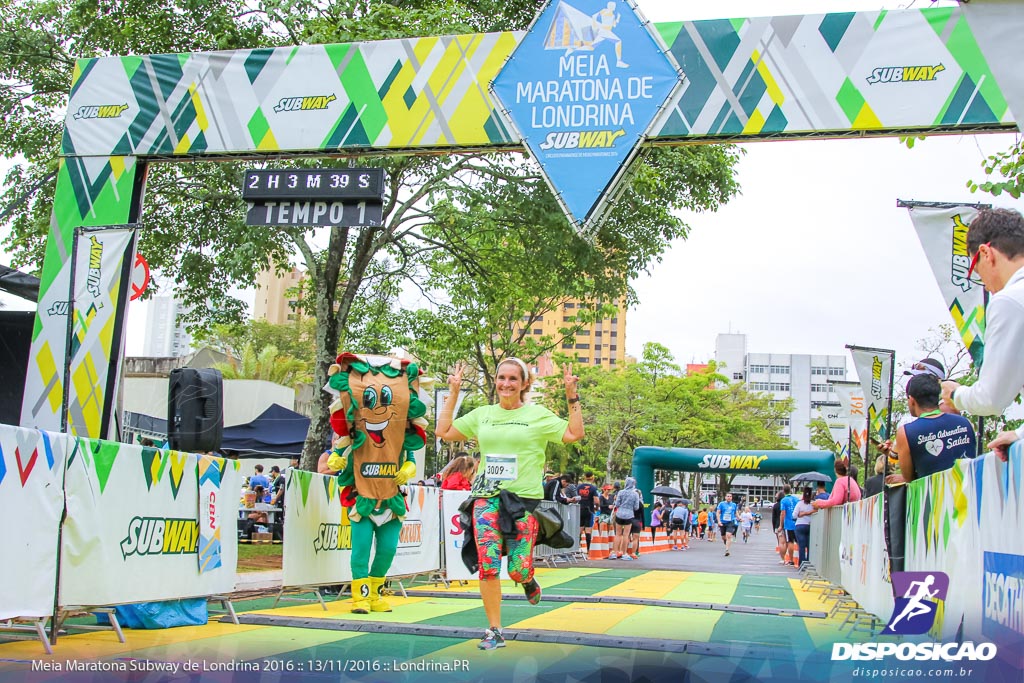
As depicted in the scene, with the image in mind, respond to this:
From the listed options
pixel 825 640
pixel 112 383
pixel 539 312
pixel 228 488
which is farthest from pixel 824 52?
pixel 539 312

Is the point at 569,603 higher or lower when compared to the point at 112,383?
lower

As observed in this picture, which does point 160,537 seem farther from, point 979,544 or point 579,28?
point 579,28

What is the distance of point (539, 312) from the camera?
2355 centimetres

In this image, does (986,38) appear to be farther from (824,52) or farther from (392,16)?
(392,16)

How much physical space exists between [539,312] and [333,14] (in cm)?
1062

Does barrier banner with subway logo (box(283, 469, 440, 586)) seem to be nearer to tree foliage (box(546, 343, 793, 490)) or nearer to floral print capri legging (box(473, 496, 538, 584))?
floral print capri legging (box(473, 496, 538, 584))

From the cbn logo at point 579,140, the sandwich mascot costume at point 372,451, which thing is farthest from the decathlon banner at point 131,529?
the cbn logo at point 579,140

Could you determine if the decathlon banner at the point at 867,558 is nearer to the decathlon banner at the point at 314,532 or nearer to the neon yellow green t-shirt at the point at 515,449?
the neon yellow green t-shirt at the point at 515,449

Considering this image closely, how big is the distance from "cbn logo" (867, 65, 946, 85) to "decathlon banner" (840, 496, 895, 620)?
3.36 metres

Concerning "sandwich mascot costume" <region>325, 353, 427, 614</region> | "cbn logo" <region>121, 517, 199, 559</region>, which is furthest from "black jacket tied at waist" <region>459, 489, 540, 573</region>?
"cbn logo" <region>121, 517, 199, 559</region>

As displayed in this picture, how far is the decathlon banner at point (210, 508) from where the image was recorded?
6.89m

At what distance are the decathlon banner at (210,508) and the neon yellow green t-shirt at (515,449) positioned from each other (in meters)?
2.06

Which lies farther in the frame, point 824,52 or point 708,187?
point 708,187

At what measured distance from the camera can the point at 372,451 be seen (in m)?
7.91
